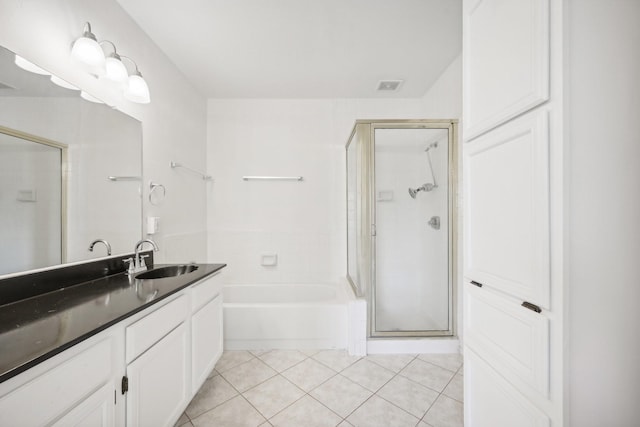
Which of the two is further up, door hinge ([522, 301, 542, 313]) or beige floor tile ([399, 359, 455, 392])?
door hinge ([522, 301, 542, 313])

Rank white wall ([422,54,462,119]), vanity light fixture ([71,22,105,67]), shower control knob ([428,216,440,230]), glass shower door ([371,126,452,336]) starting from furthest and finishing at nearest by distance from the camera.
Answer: shower control knob ([428,216,440,230])
glass shower door ([371,126,452,336])
white wall ([422,54,462,119])
vanity light fixture ([71,22,105,67])

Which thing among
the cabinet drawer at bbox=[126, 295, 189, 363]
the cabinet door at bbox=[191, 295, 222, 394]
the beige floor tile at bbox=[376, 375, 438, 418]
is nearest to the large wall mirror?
the cabinet drawer at bbox=[126, 295, 189, 363]

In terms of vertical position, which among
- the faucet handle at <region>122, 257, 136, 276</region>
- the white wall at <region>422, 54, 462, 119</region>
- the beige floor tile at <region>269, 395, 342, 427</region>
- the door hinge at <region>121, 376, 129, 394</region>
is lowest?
the beige floor tile at <region>269, 395, 342, 427</region>

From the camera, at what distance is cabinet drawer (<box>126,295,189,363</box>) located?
0.98 metres

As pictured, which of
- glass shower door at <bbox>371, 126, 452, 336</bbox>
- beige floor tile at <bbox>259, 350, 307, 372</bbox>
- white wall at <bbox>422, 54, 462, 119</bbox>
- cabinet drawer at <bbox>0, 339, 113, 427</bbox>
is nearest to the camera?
cabinet drawer at <bbox>0, 339, 113, 427</bbox>

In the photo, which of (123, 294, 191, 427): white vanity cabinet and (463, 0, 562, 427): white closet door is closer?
(463, 0, 562, 427): white closet door

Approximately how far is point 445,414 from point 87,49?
9.75 ft

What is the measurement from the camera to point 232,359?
6.87 feet

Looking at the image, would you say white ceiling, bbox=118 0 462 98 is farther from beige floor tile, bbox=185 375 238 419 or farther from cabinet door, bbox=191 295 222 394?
beige floor tile, bbox=185 375 238 419

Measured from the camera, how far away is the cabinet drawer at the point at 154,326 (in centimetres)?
98

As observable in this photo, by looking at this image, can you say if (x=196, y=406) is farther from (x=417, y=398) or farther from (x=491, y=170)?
(x=491, y=170)

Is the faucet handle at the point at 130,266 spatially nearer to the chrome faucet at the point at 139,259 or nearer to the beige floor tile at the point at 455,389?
the chrome faucet at the point at 139,259

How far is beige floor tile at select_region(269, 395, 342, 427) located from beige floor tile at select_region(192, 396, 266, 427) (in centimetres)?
12

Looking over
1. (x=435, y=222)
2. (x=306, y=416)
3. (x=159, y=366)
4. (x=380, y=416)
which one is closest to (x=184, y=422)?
(x=159, y=366)
